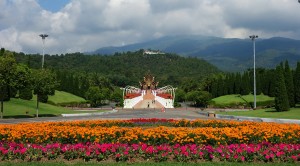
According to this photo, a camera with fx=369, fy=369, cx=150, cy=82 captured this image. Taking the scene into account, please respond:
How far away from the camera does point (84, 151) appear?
39.5ft

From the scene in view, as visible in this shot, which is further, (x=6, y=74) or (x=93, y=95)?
A: (x=93, y=95)

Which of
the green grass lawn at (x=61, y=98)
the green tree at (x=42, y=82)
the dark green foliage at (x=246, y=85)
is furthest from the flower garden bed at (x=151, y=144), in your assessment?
the dark green foliage at (x=246, y=85)

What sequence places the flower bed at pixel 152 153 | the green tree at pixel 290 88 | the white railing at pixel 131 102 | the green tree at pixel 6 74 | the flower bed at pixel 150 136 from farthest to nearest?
1. the white railing at pixel 131 102
2. the green tree at pixel 290 88
3. the green tree at pixel 6 74
4. the flower bed at pixel 150 136
5. the flower bed at pixel 152 153

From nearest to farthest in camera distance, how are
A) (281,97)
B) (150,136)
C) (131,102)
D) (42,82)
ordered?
(150,136) < (42,82) < (281,97) < (131,102)

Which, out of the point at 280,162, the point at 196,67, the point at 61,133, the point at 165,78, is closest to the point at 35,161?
the point at 61,133

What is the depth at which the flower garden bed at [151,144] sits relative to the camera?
11969 millimetres

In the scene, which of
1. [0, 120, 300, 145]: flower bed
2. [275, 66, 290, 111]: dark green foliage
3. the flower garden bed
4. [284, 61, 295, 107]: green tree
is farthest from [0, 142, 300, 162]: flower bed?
[284, 61, 295, 107]: green tree

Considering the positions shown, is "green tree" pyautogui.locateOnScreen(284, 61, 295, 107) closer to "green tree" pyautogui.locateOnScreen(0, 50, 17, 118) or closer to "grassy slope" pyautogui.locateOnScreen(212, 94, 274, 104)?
"grassy slope" pyautogui.locateOnScreen(212, 94, 274, 104)

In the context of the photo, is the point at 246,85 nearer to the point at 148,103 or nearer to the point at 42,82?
the point at 148,103

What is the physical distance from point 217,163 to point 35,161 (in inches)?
227

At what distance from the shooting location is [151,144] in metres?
14.0

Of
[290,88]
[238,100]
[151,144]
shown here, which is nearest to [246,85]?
[238,100]

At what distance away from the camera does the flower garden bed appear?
11969 mm

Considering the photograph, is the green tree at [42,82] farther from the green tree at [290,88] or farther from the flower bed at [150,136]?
the green tree at [290,88]
